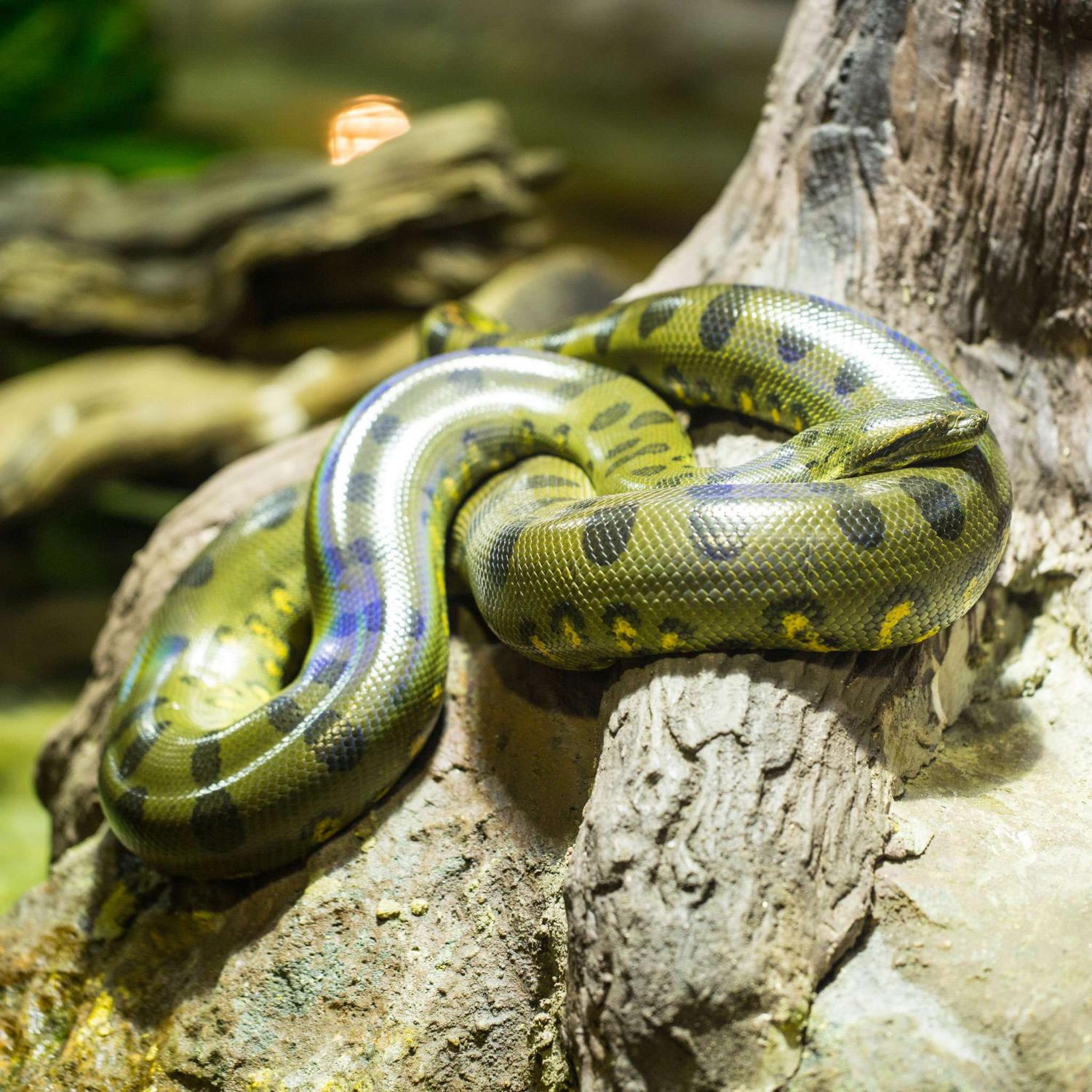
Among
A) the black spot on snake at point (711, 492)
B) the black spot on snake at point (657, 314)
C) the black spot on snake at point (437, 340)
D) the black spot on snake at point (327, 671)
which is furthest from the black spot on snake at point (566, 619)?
the black spot on snake at point (437, 340)

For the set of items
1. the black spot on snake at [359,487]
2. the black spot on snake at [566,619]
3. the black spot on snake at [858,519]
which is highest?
the black spot on snake at [858,519]

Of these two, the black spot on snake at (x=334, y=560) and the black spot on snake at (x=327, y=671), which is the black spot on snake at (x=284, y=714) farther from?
the black spot on snake at (x=334, y=560)

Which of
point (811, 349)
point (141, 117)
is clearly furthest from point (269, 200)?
point (811, 349)

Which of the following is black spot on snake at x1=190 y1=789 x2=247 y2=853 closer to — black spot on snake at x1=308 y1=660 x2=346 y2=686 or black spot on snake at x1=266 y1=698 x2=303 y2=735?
black spot on snake at x1=266 y1=698 x2=303 y2=735

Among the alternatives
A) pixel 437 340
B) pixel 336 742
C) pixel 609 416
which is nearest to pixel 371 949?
pixel 336 742

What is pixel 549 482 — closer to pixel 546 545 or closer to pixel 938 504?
pixel 546 545

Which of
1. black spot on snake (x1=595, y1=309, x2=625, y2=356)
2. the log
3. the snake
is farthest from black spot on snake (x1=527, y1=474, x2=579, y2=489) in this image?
black spot on snake (x1=595, y1=309, x2=625, y2=356)

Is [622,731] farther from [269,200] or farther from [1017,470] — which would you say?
[269,200]
